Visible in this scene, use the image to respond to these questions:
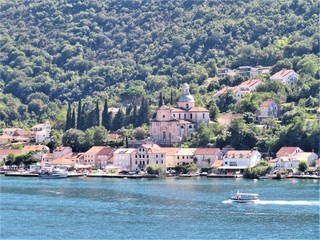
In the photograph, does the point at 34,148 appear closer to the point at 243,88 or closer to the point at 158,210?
the point at 243,88

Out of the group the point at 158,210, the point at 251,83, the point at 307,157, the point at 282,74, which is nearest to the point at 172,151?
the point at 307,157

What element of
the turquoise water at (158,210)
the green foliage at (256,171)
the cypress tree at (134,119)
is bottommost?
the turquoise water at (158,210)

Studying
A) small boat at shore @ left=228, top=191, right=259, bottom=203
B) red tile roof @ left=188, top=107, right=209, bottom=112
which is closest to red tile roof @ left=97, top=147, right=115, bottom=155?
red tile roof @ left=188, top=107, right=209, bottom=112

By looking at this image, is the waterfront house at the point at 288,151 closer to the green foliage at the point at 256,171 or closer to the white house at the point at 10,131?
the green foliage at the point at 256,171

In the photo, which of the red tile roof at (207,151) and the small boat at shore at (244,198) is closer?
the small boat at shore at (244,198)

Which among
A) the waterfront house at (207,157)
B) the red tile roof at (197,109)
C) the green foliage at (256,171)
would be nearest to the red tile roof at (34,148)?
the red tile roof at (197,109)

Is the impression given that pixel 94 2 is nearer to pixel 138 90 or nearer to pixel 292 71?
pixel 138 90

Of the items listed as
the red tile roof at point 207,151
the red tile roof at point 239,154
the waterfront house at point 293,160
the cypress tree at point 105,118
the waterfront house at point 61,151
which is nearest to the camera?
the waterfront house at point 293,160

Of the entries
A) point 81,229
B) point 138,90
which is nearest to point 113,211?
point 81,229
